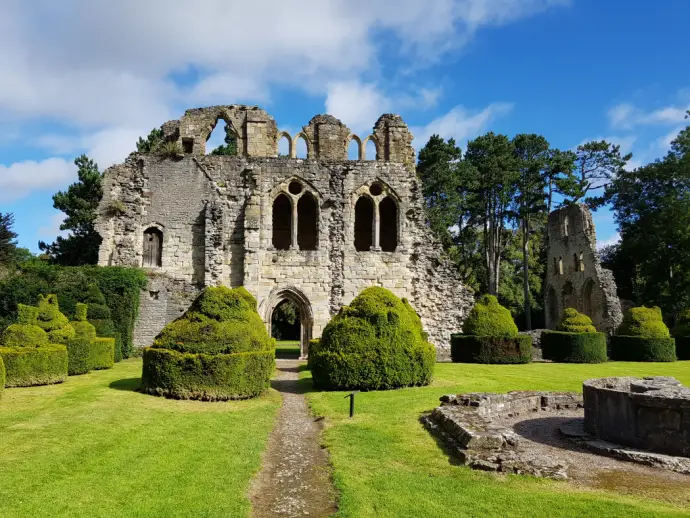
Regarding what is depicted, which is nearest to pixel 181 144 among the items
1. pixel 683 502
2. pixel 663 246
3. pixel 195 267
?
pixel 195 267

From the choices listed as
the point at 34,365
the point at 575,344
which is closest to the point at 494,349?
the point at 575,344

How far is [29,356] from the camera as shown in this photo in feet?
43.1

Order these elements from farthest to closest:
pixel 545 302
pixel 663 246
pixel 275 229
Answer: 1. pixel 545 302
2. pixel 663 246
3. pixel 275 229

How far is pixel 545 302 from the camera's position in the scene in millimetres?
39656

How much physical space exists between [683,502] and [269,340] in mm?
9109

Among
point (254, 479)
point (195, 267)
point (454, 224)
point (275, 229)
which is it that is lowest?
point (254, 479)

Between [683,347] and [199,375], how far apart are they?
2383cm

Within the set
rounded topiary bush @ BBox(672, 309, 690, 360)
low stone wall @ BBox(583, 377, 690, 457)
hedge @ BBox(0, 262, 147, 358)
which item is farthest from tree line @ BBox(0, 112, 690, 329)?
low stone wall @ BBox(583, 377, 690, 457)

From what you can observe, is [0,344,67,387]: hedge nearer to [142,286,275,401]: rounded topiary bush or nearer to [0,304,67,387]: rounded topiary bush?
A: [0,304,67,387]: rounded topiary bush

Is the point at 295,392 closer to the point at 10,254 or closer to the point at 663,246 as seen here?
the point at 10,254

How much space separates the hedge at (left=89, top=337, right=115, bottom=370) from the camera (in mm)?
16453

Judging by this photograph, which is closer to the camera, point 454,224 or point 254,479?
point 254,479

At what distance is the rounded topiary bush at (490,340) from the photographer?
67.4 ft

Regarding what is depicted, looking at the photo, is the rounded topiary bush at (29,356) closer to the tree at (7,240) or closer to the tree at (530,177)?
the tree at (7,240)
